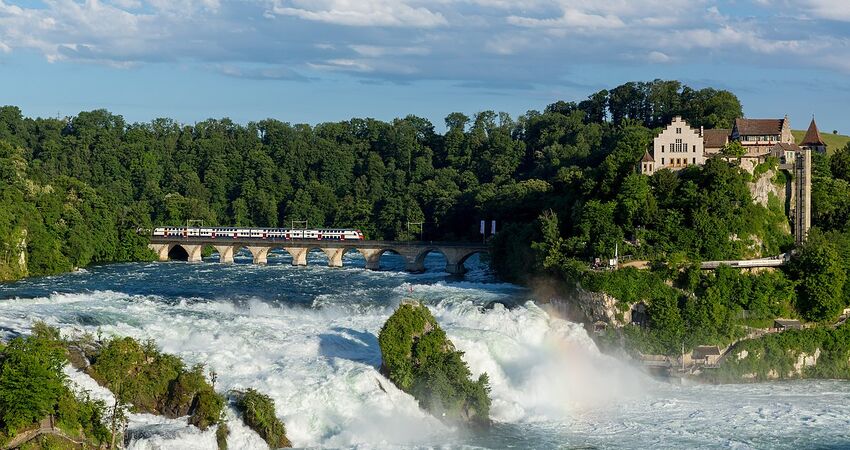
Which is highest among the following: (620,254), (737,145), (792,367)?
(737,145)

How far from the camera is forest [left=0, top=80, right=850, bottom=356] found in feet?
264

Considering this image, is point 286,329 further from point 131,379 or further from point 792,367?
point 792,367

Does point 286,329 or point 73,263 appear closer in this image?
point 286,329

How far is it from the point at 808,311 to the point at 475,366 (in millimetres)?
25272

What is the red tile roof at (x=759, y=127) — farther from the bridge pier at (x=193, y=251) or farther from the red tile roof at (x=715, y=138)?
the bridge pier at (x=193, y=251)

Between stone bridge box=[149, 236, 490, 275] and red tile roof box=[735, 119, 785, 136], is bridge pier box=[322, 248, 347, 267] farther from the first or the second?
red tile roof box=[735, 119, 785, 136]

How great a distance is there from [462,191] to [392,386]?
93630mm

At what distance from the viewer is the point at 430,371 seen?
57.6m

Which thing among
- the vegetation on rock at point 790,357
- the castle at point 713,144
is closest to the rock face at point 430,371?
the vegetation on rock at point 790,357

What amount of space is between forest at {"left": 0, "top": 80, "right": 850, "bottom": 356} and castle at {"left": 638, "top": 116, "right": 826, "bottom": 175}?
185 centimetres

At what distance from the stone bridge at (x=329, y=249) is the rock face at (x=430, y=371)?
171 feet

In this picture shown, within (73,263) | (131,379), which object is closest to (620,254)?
(131,379)

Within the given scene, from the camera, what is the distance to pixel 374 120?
17925 cm

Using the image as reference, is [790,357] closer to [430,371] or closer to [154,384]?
[430,371]
